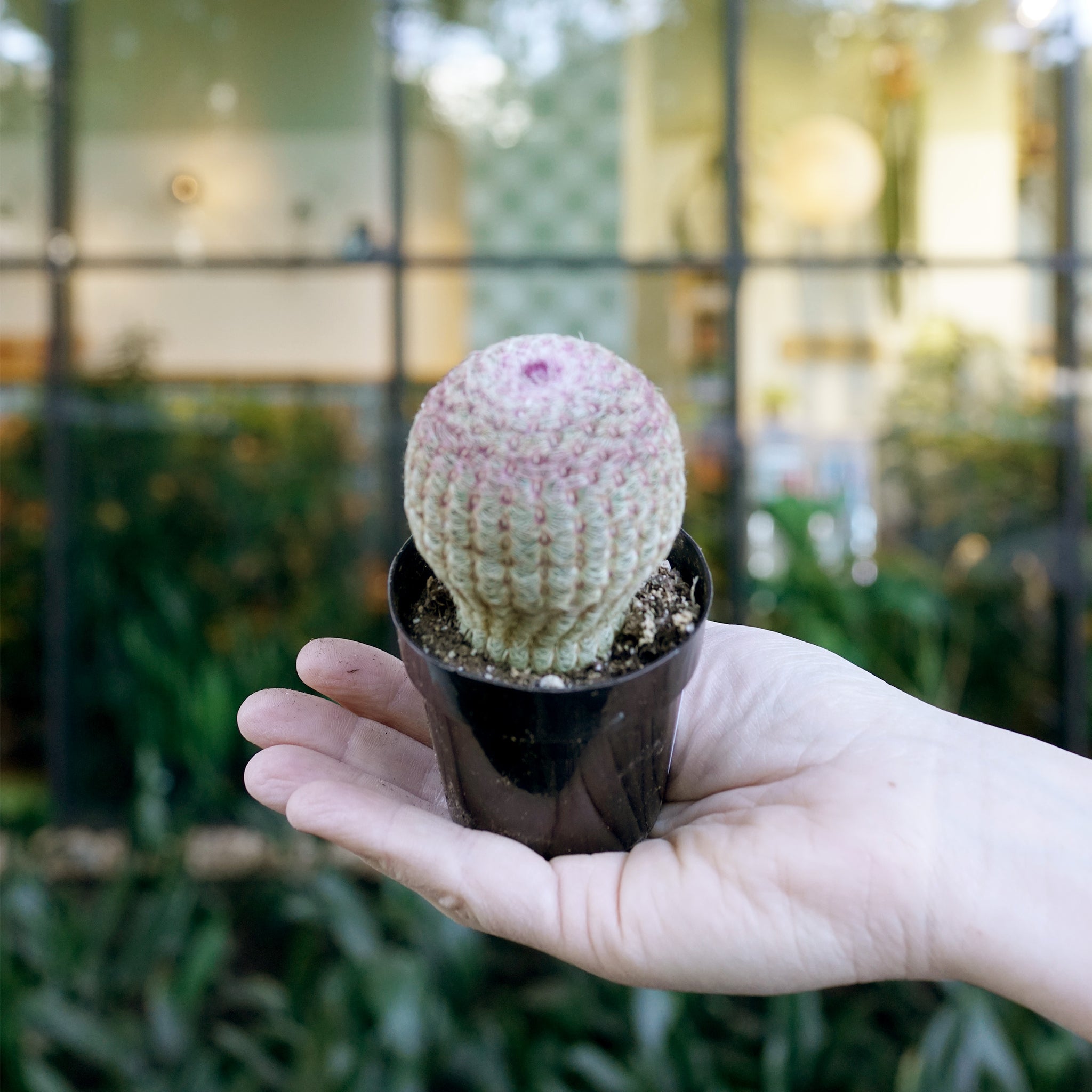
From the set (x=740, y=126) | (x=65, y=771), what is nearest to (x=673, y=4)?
(x=740, y=126)

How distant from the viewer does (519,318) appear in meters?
2.59

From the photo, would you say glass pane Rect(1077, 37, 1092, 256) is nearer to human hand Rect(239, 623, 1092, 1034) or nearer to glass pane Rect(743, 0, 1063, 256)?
glass pane Rect(743, 0, 1063, 256)

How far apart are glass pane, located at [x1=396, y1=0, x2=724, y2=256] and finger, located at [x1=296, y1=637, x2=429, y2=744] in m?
1.90

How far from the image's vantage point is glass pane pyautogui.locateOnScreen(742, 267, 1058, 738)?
8.28 ft

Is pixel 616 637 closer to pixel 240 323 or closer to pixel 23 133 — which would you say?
pixel 240 323

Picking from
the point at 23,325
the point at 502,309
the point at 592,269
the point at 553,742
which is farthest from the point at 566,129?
the point at 553,742

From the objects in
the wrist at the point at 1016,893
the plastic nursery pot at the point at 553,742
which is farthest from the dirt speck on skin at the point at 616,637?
the wrist at the point at 1016,893

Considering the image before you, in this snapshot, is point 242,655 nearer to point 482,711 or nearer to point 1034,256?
point 482,711

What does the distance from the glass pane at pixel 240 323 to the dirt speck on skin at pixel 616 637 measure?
186 centimetres

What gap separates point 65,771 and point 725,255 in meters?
2.18

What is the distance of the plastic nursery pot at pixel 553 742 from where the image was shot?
2.18 ft

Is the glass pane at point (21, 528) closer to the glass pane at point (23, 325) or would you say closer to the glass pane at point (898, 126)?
the glass pane at point (23, 325)

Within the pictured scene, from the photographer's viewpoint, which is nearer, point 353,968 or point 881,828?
point 881,828

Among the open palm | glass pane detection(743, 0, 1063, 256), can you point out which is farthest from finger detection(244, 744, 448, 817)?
glass pane detection(743, 0, 1063, 256)
